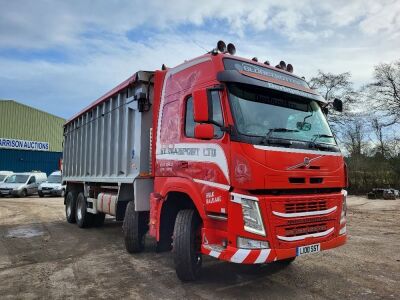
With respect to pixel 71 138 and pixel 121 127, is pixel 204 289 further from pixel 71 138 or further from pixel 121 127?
pixel 71 138

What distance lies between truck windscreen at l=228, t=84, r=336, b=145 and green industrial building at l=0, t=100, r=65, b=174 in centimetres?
3943

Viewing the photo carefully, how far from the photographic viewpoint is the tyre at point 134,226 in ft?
24.7

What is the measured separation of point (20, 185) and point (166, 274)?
24493 millimetres

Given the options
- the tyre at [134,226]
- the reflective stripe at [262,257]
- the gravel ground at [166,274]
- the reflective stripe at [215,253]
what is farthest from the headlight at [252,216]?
the tyre at [134,226]

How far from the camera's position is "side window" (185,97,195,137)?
5855 mm

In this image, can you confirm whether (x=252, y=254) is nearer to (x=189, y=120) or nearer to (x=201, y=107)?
(x=201, y=107)

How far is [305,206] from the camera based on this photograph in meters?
5.22

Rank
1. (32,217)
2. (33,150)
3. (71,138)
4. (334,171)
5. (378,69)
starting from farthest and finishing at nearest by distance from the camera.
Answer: (33,150)
(378,69)
(32,217)
(71,138)
(334,171)

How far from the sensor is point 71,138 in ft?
43.4

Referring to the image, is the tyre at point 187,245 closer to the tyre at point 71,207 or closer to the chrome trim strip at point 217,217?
the chrome trim strip at point 217,217

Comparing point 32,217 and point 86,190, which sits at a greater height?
point 86,190

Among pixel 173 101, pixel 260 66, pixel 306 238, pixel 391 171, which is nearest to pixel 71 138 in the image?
pixel 173 101

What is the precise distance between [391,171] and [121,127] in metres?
25.4

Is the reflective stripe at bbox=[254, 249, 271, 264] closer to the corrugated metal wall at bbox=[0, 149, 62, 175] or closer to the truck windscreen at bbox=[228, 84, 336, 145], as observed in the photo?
the truck windscreen at bbox=[228, 84, 336, 145]
